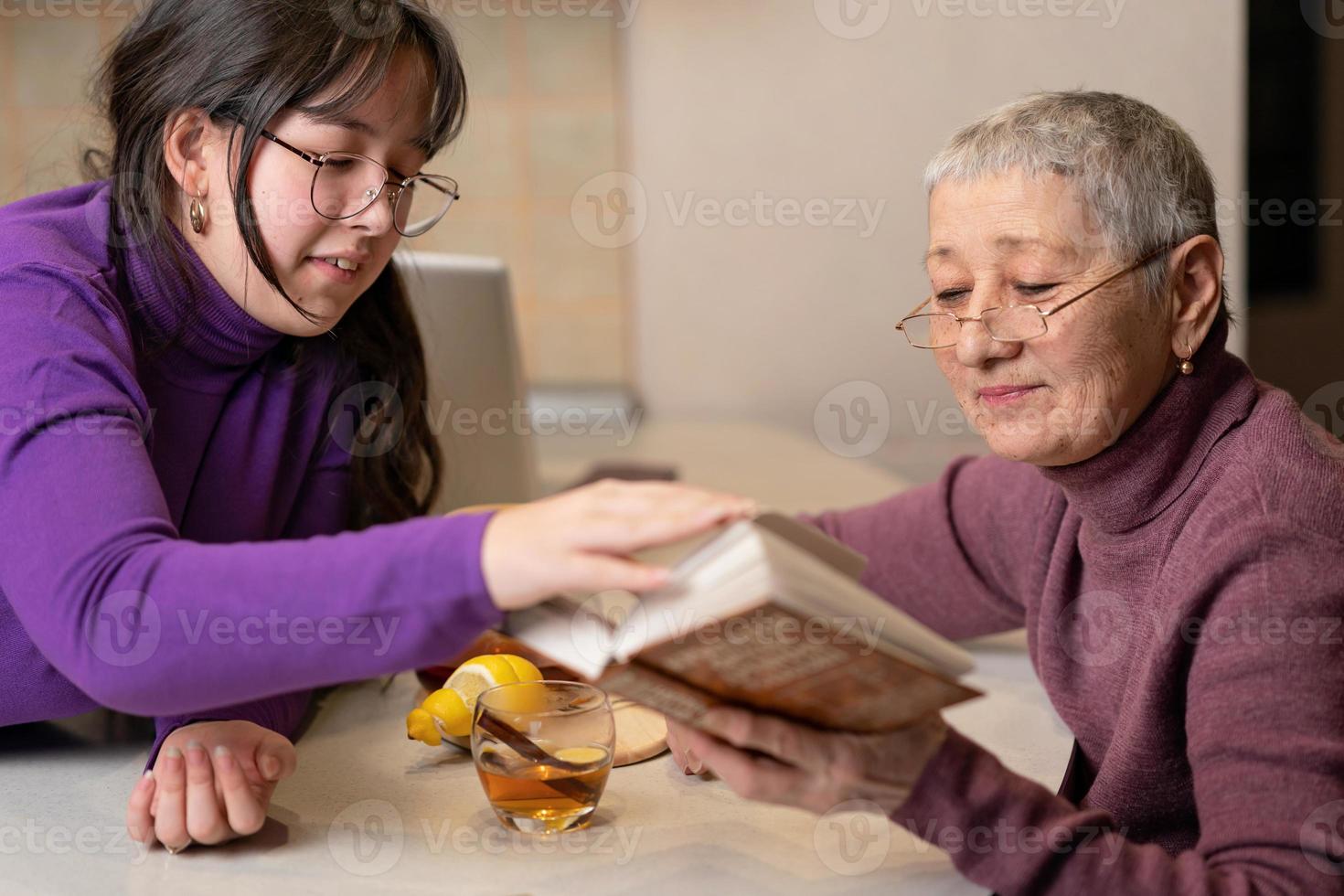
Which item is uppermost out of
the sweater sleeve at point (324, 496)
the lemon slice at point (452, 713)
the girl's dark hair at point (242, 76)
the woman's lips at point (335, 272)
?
the girl's dark hair at point (242, 76)

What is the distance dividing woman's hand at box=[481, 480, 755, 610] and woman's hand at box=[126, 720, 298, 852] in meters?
0.34

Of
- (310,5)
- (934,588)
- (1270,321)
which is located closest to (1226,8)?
(1270,321)

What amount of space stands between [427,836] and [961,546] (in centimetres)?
69

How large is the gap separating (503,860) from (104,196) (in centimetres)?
73

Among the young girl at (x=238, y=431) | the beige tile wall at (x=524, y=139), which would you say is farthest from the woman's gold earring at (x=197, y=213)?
the beige tile wall at (x=524, y=139)

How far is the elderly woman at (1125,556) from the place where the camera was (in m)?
0.85

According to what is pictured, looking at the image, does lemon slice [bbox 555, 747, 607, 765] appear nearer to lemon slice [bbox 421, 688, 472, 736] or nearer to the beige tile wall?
lemon slice [bbox 421, 688, 472, 736]

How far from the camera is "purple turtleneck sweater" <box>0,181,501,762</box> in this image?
0.76m

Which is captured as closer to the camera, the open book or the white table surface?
the open book

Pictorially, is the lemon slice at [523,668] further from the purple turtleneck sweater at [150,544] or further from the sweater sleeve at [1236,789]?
the sweater sleeve at [1236,789]

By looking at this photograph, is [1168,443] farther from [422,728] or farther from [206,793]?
[206,793]

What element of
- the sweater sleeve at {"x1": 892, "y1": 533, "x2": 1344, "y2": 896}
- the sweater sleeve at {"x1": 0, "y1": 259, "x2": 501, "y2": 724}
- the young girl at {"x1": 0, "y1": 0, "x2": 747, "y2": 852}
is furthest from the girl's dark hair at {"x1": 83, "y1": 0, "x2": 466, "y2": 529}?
the sweater sleeve at {"x1": 892, "y1": 533, "x2": 1344, "y2": 896}

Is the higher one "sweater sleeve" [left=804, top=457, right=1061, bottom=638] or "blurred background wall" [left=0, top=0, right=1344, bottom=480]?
"blurred background wall" [left=0, top=0, right=1344, bottom=480]

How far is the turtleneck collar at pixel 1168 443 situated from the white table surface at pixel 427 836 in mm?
238
